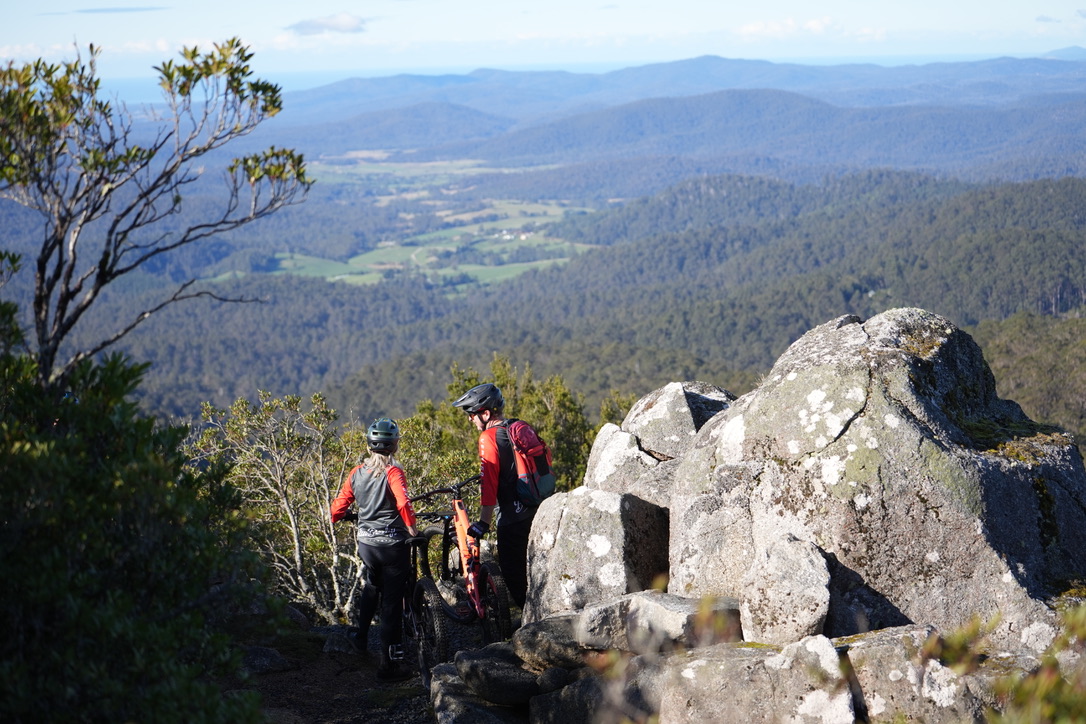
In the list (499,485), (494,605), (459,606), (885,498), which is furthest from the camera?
(499,485)

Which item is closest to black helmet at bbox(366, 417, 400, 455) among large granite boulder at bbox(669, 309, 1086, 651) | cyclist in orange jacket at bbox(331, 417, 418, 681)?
cyclist in orange jacket at bbox(331, 417, 418, 681)

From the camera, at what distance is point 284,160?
955 cm

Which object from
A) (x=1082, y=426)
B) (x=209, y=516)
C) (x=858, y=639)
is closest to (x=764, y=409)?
(x=858, y=639)

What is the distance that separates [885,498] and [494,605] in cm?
421

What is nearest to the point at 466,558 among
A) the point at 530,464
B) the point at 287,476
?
the point at 530,464

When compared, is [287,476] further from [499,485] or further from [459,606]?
[499,485]

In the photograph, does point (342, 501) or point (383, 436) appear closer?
point (383, 436)

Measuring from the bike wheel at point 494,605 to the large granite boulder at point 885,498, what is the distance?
6.08 ft

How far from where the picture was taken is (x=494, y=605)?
8.94m

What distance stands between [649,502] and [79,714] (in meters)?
5.95

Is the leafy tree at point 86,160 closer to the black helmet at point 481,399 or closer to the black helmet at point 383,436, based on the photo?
the black helmet at point 383,436

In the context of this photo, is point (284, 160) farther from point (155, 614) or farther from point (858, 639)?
point (858, 639)

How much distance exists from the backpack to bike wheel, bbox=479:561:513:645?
38.8 inches

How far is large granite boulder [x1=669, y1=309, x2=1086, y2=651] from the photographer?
277 inches
